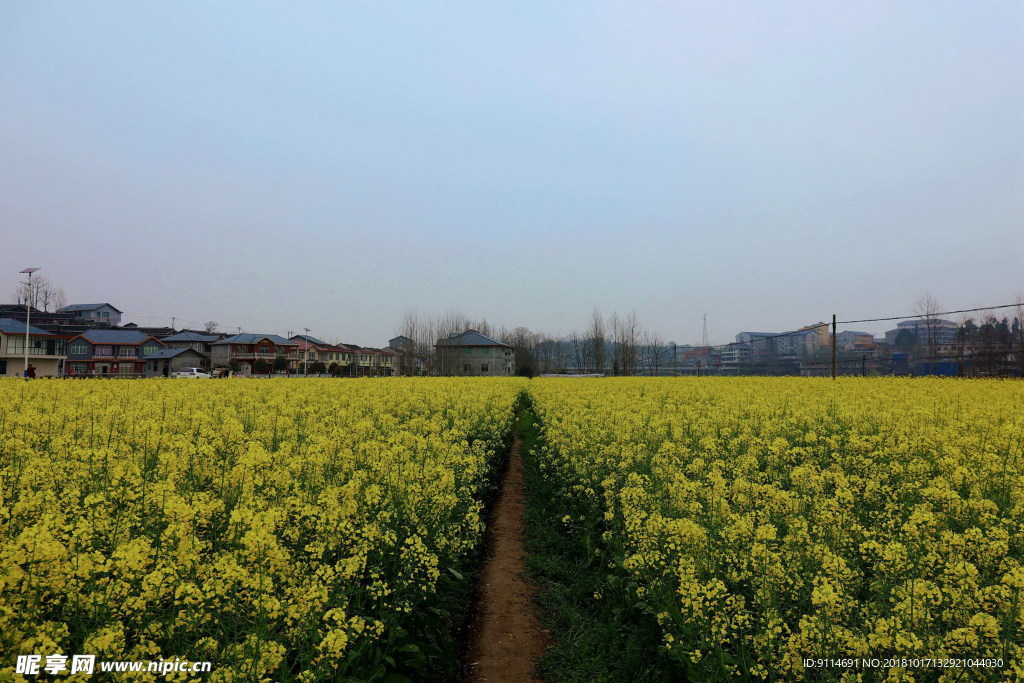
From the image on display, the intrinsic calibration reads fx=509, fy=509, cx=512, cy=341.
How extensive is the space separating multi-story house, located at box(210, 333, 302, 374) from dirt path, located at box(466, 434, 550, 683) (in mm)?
84321

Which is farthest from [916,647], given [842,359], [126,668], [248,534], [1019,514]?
[842,359]

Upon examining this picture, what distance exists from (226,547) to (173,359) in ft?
300

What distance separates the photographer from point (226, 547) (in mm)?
3434

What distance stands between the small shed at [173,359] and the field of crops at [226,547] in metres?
85.2

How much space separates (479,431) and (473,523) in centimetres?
473

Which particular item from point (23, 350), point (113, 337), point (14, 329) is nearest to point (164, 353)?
point (113, 337)

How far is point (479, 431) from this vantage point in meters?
10.6

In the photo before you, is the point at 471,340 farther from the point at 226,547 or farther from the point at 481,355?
the point at 226,547

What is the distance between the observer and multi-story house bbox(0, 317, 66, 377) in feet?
159

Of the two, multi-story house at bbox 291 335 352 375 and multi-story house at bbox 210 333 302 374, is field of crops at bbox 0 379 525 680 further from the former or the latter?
multi-story house at bbox 291 335 352 375

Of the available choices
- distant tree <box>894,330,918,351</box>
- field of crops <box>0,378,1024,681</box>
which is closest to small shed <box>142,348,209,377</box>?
field of crops <box>0,378,1024,681</box>

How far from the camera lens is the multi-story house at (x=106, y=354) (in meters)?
76.0

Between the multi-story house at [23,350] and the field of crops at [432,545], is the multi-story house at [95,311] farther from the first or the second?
the field of crops at [432,545]

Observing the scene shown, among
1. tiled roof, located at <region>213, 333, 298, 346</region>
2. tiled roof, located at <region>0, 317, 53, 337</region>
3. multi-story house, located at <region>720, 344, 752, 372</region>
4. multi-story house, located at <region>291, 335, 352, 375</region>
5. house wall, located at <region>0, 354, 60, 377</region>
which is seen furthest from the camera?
multi-story house, located at <region>291, 335, 352, 375</region>
